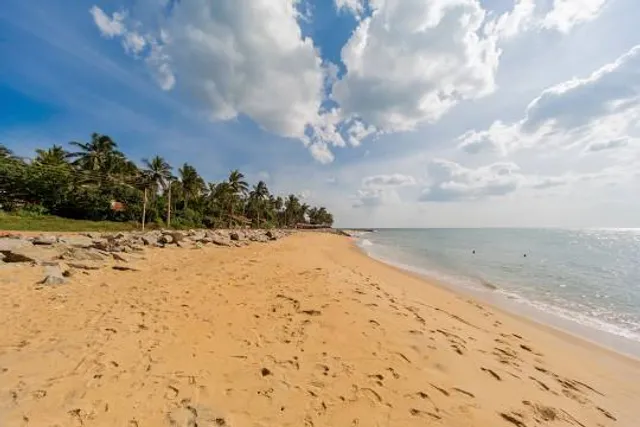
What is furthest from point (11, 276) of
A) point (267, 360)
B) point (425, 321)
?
point (425, 321)

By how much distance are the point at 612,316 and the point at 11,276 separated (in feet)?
63.1

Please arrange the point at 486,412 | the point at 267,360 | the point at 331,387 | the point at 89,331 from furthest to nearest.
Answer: the point at 89,331 → the point at 267,360 → the point at 331,387 → the point at 486,412

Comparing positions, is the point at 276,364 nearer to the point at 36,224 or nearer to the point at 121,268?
the point at 121,268

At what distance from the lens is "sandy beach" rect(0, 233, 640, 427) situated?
314 cm

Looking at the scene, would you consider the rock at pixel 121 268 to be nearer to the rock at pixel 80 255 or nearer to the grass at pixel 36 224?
the rock at pixel 80 255

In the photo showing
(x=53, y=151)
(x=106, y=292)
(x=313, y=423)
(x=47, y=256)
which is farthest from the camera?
(x=53, y=151)

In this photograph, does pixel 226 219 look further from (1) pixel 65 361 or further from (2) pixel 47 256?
(1) pixel 65 361

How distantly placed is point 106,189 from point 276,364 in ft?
165

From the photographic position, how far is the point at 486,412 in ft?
11.3

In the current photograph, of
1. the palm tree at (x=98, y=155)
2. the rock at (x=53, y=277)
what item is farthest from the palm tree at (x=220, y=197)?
the rock at (x=53, y=277)

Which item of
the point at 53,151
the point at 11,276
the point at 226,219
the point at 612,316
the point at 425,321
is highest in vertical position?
the point at 53,151

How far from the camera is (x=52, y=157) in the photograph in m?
42.3

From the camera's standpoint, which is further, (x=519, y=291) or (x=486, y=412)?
(x=519, y=291)

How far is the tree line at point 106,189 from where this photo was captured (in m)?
36.8
